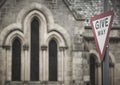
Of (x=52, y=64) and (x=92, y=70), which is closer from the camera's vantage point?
(x=52, y=64)

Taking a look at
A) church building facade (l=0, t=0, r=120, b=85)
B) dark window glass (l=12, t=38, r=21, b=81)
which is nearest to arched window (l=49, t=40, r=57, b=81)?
church building facade (l=0, t=0, r=120, b=85)

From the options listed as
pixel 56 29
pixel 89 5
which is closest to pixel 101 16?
pixel 56 29

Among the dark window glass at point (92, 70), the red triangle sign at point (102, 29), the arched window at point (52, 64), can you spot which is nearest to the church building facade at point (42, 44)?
the arched window at point (52, 64)

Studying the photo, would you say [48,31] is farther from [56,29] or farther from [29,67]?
[29,67]

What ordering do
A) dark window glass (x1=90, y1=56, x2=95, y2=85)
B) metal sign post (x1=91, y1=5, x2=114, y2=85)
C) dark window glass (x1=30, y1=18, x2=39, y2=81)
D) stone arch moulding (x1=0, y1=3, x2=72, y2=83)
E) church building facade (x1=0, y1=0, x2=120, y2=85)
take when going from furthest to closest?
1. dark window glass (x1=90, y1=56, x2=95, y2=85)
2. dark window glass (x1=30, y1=18, x2=39, y2=81)
3. stone arch moulding (x1=0, y1=3, x2=72, y2=83)
4. church building facade (x1=0, y1=0, x2=120, y2=85)
5. metal sign post (x1=91, y1=5, x2=114, y2=85)

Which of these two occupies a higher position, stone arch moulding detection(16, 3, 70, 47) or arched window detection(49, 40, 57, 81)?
stone arch moulding detection(16, 3, 70, 47)

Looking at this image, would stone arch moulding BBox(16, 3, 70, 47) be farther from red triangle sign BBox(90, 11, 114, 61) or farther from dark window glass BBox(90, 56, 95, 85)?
red triangle sign BBox(90, 11, 114, 61)

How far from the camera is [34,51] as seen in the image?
20172 mm

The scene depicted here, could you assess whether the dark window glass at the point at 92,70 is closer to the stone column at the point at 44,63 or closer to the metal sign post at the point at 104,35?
the stone column at the point at 44,63

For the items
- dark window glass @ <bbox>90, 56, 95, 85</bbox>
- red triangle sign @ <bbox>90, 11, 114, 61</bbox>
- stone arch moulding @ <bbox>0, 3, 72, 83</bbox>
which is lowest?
dark window glass @ <bbox>90, 56, 95, 85</bbox>

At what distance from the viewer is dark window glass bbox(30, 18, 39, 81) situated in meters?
20.1

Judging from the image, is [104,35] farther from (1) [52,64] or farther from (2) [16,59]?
(2) [16,59]

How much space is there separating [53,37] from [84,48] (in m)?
1.74

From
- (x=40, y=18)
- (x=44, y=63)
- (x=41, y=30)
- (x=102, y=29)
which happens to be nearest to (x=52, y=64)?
(x=44, y=63)
